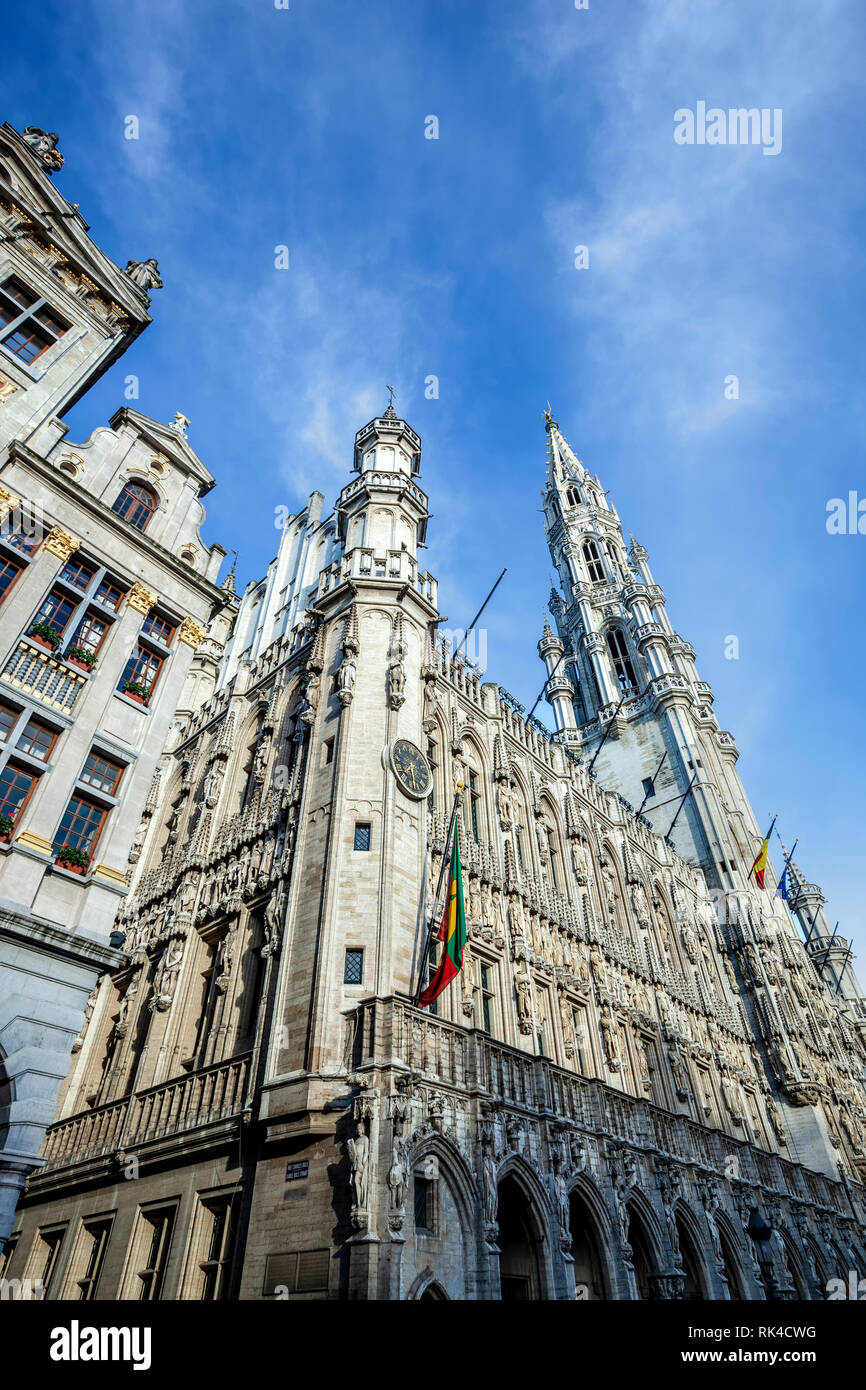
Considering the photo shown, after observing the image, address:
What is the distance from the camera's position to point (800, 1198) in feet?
109

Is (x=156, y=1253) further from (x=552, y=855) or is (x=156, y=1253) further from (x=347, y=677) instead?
(x=552, y=855)

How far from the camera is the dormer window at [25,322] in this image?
25.0m

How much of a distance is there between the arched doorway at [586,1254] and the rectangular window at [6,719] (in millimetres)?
20030

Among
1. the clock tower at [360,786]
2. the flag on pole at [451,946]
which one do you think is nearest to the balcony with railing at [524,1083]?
the flag on pole at [451,946]

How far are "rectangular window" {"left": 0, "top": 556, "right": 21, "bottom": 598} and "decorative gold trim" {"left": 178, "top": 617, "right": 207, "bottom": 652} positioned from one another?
5.53 meters

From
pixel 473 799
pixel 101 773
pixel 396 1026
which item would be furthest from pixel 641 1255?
pixel 101 773

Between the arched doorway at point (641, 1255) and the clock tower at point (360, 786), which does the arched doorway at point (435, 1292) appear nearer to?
the clock tower at point (360, 786)

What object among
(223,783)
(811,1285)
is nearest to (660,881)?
(811,1285)

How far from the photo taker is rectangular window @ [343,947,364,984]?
19.5 metres

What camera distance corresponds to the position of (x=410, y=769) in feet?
79.6

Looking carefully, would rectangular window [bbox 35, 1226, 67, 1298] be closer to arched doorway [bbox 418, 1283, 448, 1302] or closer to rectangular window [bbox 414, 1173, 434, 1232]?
rectangular window [bbox 414, 1173, 434, 1232]

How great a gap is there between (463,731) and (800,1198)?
2596cm
